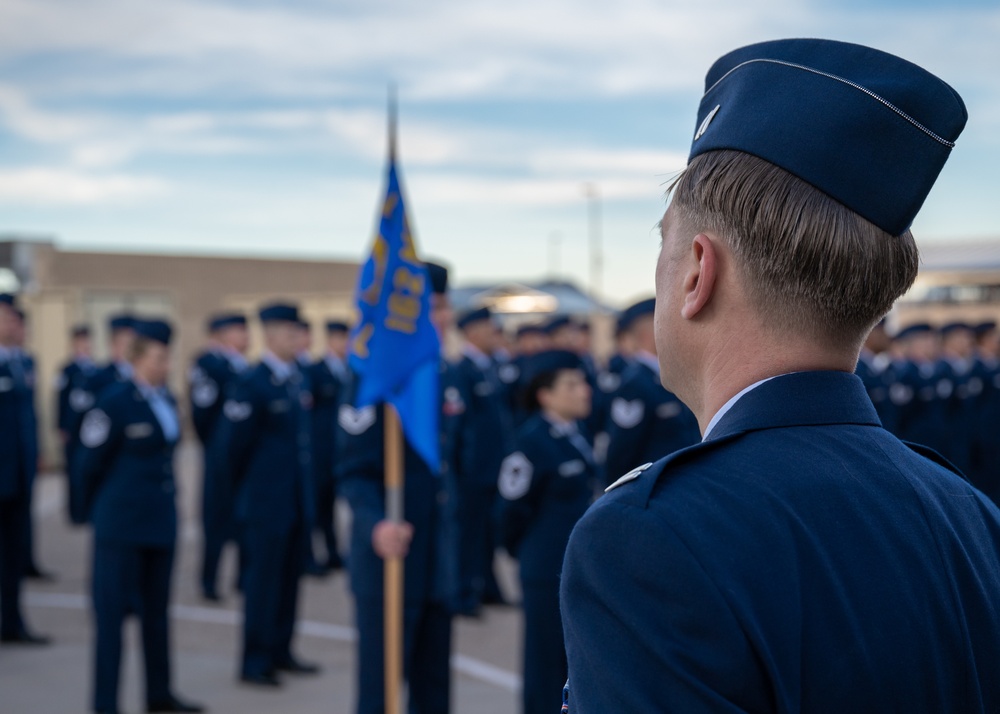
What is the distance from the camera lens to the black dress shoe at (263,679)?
664cm

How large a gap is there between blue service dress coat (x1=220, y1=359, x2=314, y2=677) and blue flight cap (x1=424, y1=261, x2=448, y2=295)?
2.03 metres

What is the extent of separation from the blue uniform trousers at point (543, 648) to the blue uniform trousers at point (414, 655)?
0.41m

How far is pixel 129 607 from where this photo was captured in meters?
6.15

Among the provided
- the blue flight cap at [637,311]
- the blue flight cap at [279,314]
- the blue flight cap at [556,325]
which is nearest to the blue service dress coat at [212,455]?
the blue flight cap at [279,314]

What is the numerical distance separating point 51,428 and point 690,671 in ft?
66.4

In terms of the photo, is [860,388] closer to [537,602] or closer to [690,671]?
[690,671]

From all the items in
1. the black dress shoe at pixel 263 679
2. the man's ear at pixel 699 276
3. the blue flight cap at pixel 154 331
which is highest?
the man's ear at pixel 699 276

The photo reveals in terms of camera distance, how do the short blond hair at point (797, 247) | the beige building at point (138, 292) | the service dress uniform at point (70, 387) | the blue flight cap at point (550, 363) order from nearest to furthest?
the short blond hair at point (797, 247), the blue flight cap at point (550, 363), the service dress uniform at point (70, 387), the beige building at point (138, 292)

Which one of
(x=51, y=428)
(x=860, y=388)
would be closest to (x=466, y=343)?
(x=860, y=388)

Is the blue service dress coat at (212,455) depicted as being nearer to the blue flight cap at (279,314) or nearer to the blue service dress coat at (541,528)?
the blue flight cap at (279,314)

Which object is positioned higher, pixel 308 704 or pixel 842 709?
pixel 842 709

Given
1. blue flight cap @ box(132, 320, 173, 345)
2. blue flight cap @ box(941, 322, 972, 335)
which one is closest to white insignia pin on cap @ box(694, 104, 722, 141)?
blue flight cap @ box(132, 320, 173, 345)

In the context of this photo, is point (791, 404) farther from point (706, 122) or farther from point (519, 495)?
point (519, 495)

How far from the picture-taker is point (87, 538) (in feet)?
39.8
